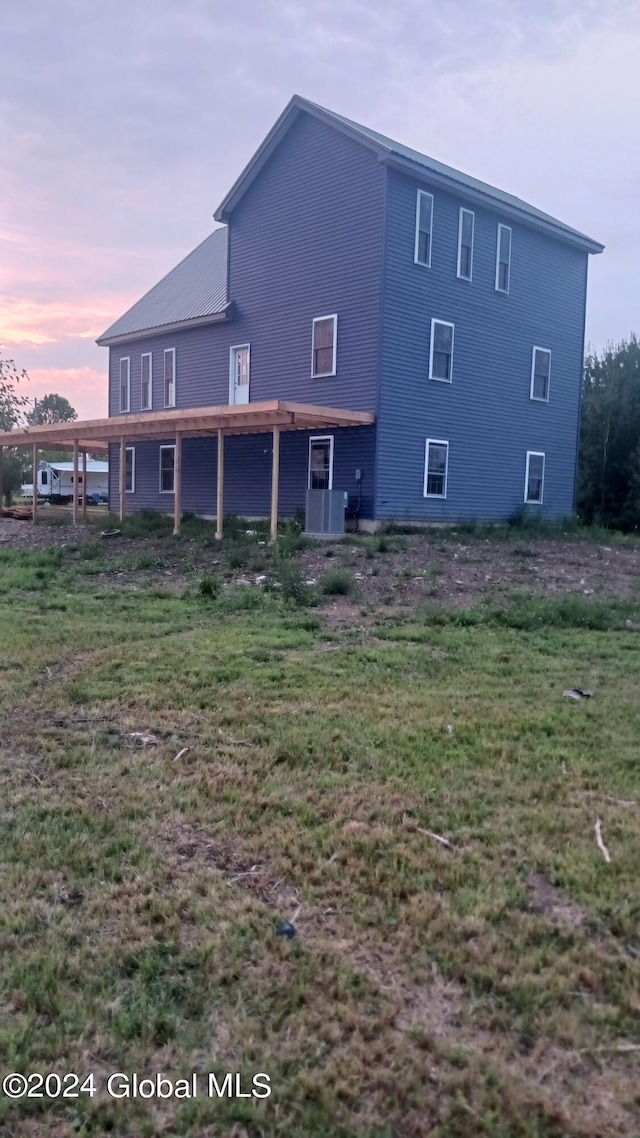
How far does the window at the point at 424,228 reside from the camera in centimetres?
1675

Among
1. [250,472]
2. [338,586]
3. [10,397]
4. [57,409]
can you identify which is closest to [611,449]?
[250,472]

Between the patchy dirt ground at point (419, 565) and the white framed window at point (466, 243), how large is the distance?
251 inches

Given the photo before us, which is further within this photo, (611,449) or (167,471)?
(611,449)

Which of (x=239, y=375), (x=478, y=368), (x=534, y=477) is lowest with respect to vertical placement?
(x=534, y=477)

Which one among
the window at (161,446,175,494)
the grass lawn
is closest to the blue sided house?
the window at (161,446,175,494)

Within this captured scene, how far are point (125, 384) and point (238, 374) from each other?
6214 mm

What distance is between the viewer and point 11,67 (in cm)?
1198

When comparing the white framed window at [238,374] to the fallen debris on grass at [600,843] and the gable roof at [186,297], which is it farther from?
the fallen debris on grass at [600,843]

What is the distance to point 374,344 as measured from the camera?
16328 mm

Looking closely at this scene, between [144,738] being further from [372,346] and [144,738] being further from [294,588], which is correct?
[372,346]

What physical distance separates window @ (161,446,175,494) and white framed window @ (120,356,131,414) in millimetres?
2669

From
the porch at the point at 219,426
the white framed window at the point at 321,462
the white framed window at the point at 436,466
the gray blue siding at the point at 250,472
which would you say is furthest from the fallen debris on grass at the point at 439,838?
the white framed window at the point at 436,466

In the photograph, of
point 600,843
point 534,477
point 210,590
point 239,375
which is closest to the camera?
point 600,843

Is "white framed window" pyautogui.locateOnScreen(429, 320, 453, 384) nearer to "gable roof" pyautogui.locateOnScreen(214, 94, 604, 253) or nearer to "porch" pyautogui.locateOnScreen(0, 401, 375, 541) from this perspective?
"porch" pyautogui.locateOnScreen(0, 401, 375, 541)
